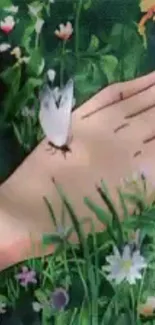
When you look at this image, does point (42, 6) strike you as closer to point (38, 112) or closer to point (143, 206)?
point (38, 112)

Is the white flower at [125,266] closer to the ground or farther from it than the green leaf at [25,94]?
closer to the ground

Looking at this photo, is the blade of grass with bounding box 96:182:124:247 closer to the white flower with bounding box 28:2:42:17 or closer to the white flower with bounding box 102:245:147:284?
the white flower with bounding box 102:245:147:284

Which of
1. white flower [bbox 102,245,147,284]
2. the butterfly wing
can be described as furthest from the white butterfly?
white flower [bbox 102,245,147,284]

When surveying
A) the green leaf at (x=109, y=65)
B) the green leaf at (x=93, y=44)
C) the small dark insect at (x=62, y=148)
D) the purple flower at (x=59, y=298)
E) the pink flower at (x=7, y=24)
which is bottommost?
the purple flower at (x=59, y=298)

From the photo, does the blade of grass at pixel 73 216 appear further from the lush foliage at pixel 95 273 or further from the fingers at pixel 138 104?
the fingers at pixel 138 104

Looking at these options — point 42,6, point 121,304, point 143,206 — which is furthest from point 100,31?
point 121,304

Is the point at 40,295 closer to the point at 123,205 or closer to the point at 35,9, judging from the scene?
the point at 123,205

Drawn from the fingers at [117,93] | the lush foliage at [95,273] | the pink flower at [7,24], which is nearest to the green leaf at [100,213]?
the lush foliage at [95,273]
